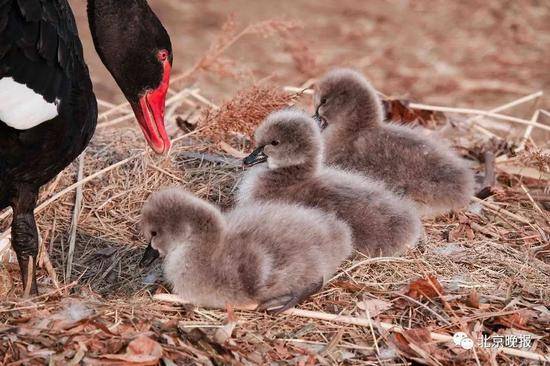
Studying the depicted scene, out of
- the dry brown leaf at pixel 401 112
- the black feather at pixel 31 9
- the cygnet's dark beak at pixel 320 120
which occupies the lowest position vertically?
the dry brown leaf at pixel 401 112

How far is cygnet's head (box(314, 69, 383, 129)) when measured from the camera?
5102mm

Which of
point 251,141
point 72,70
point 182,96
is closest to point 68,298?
point 72,70

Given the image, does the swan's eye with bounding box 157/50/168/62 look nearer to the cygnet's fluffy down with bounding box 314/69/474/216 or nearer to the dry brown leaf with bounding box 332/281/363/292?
the cygnet's fluffy down with bounding box 314/69/474/216

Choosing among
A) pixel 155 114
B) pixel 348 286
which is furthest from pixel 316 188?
pixel 155 114

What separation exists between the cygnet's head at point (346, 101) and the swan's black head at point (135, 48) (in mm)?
890

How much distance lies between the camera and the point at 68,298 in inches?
156

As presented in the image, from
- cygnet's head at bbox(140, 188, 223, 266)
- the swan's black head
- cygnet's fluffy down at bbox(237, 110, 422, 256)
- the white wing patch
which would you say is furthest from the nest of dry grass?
the white wing patch

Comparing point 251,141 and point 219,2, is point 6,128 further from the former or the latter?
point 219,2

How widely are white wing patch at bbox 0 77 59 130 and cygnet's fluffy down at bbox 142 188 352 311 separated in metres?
0.59

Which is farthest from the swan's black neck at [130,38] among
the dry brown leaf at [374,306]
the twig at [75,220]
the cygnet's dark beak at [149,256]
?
the dry brown leaf at [374,306]

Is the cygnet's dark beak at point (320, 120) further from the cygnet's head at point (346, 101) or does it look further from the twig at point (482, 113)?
the twig at point (482, 113)

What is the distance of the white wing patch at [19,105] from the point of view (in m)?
3.80

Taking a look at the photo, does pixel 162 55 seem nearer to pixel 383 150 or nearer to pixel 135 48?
pixel 135 48

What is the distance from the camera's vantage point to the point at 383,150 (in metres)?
5.02
